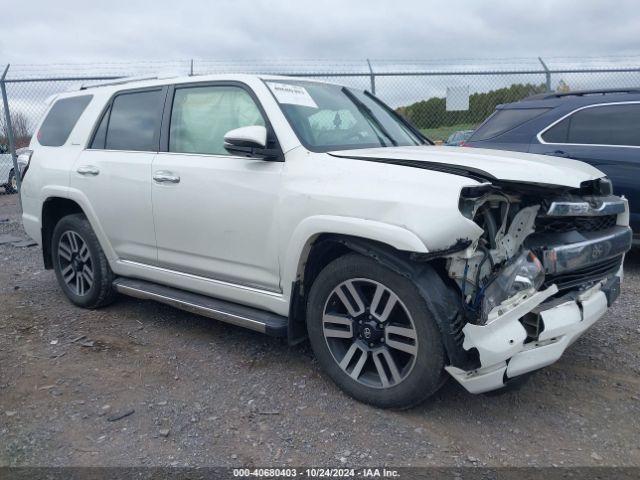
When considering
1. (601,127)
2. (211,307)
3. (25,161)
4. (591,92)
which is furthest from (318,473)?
(591,92)

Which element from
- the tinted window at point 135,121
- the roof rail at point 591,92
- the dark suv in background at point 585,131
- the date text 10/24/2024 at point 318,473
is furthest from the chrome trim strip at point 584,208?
the roof rail at point 591,92

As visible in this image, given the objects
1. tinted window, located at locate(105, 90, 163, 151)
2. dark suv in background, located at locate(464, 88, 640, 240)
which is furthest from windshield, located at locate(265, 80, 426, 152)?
dark suv in background, located at locate(464, 88, 640, 240)

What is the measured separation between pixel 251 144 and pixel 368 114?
4.04 feet

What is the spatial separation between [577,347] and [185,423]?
2.63m

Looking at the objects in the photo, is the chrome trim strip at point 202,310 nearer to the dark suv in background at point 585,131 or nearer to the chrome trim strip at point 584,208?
the chrome trim strip at point 584,208

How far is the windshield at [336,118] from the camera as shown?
143 inches

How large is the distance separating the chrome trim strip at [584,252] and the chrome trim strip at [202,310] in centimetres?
165

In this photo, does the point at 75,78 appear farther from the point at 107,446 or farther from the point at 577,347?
the point at 577,347

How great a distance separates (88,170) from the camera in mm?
4637

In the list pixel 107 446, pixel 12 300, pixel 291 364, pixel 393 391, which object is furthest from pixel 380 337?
pixel 12 300

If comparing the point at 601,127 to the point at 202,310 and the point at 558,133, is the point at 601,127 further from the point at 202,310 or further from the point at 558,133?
the point at 202,310

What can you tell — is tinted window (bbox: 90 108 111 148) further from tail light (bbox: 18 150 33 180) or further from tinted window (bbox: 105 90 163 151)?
tail light (bbox: 18 150 33 180)

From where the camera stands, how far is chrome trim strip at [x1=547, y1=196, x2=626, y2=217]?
3.02m

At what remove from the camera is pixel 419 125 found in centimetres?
1050
